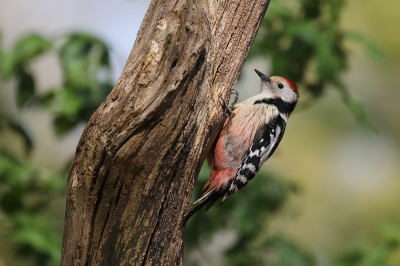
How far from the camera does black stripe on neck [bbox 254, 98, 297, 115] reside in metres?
3.27

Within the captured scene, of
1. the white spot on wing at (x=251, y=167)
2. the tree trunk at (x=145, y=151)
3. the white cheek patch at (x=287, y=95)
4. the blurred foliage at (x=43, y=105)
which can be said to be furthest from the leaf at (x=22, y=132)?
the white cheek patch at (x=287, y=95)

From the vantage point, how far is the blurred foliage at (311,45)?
3.05m

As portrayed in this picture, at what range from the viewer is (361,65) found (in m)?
8.77

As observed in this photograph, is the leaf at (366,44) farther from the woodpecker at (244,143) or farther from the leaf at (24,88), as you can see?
the leaf at (24,88)

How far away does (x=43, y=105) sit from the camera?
318 centimetres

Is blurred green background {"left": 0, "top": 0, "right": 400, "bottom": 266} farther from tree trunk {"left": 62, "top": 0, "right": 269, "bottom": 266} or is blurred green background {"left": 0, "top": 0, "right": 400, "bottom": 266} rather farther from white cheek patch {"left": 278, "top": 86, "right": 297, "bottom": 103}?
tree trunk {"left": 62, "top": 0, "right": 269, "bottom": 266}

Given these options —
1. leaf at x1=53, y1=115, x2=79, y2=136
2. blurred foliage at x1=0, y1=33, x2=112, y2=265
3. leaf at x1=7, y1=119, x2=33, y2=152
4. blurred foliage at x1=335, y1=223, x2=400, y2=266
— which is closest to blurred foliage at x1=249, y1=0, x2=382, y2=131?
blurred foliage at x1=335, y1=223, x2=400, y2=266

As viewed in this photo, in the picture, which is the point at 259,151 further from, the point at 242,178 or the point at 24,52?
the point at 24,52

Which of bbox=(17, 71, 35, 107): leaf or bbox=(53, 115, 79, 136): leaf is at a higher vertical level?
bbox=(17, 71, 35, 107): leaf

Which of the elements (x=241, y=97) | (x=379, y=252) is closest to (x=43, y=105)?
(x=241, y=97)

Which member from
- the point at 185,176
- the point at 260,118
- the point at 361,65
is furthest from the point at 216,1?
the point at 361,65

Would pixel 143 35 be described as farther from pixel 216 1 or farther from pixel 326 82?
pixel 326 82

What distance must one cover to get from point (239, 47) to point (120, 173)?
1.00m

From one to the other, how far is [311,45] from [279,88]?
459mm
